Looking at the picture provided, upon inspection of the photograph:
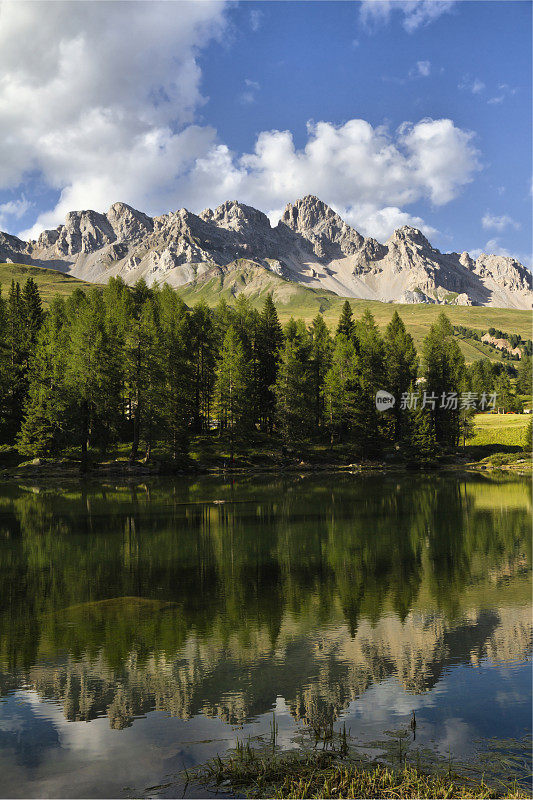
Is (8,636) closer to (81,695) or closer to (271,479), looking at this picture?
(81,695)

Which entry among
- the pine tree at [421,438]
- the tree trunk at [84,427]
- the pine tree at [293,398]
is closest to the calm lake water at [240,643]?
the tree trunk at [84,427]

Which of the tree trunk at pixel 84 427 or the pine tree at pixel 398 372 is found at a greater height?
the pine tree at pixel 398 372

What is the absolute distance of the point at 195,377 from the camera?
298 ft

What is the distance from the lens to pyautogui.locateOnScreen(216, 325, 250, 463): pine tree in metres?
82.4

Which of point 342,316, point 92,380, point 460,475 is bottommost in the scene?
point 460,475

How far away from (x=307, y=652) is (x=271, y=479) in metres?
57.1

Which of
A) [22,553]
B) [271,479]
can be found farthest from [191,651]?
[271,479]

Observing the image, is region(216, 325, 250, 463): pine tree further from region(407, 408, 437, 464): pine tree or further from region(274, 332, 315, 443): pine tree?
region(407, 408, 437, 464): pine tree

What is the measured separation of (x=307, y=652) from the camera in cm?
1544

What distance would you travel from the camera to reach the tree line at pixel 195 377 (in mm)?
76062

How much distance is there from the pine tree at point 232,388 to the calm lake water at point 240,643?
45.9m

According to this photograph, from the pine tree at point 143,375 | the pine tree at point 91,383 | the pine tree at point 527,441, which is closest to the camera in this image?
the pine tree at point 91,383

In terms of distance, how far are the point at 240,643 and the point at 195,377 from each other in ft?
249

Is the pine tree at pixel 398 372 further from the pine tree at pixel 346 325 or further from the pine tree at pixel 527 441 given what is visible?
the pine tree at pixel 527 441
